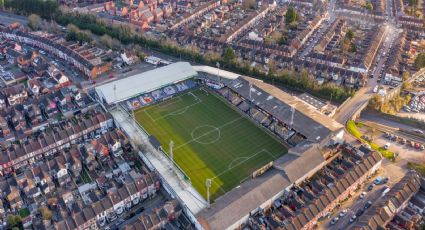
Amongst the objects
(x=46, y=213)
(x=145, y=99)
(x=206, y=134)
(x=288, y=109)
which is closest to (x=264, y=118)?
(x=288, y=109)

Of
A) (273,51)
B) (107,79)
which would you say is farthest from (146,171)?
(273,51)

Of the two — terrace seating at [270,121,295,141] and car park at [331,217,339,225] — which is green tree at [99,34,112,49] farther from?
car park at [331,217,339,225]

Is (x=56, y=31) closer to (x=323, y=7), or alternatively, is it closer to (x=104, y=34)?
(x=104, y=34)

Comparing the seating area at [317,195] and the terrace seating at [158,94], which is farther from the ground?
the seating area at [317,195]

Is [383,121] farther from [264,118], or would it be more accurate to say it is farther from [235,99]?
[235,99]

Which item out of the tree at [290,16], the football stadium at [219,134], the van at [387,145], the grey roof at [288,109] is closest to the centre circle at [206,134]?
the football stadium at [219,134]

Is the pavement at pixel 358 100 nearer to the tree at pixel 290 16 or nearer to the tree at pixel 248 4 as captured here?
the tree at pixel 290 16
